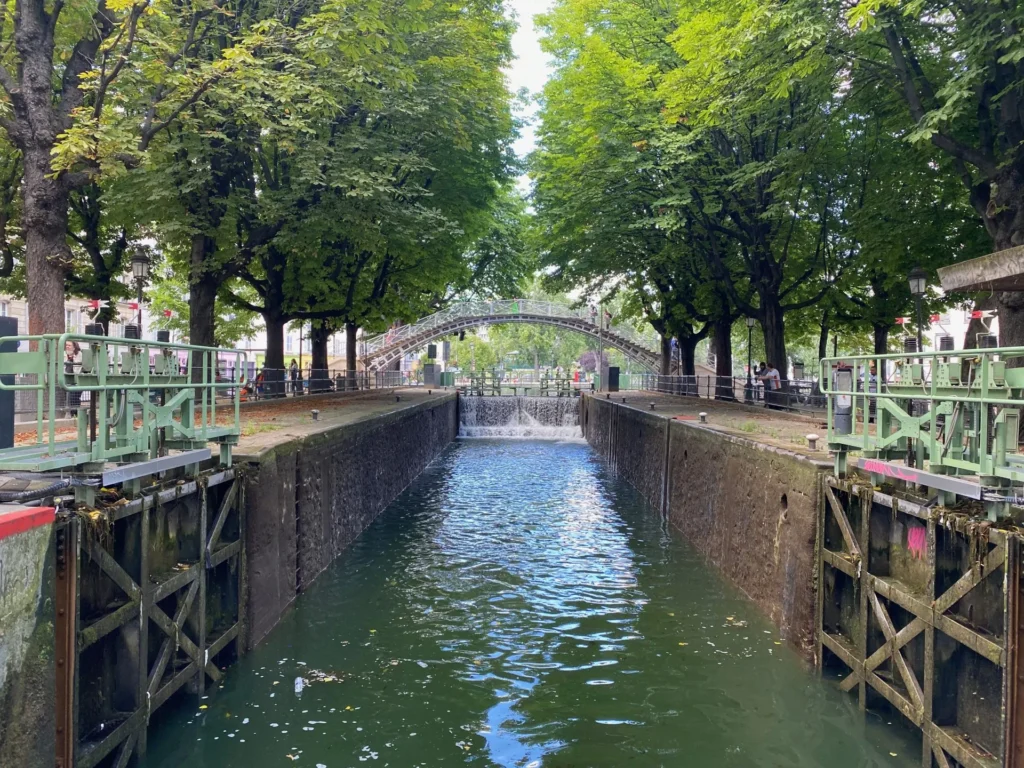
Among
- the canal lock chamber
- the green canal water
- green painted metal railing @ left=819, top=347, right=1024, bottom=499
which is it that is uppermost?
green painted metal railing @ left=819, top=347, right=1024, bottom=499

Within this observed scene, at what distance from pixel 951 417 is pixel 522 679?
4.73 m

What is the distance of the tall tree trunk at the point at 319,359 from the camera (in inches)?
1133

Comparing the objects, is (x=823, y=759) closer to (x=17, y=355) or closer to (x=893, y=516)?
(x=893, y=516)

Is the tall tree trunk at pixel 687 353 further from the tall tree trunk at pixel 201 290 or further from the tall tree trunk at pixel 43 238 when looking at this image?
the tall tree trunk at pixel 43 238

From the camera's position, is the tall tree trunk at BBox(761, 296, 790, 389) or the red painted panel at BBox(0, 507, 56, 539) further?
the tall tree trunk at BBox(761, 296, 790, 389)

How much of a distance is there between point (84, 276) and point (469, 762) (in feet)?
72.6

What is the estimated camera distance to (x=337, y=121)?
718 inches

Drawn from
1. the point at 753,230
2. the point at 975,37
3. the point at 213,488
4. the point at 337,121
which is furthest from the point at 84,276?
the point at 975,37

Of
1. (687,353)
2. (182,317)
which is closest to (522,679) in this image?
(687,353)

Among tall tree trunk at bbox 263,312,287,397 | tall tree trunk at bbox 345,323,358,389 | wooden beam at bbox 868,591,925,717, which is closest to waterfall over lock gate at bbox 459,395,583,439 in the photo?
tall tree trunk at bbox 345,323,358,389

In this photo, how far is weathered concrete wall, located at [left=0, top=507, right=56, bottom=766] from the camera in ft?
14.1

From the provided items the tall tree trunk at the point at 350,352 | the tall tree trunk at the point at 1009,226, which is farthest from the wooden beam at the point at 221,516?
the tall tree trunk at the point at 350,352

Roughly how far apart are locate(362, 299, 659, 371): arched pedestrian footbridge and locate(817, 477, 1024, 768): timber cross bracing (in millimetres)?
45651

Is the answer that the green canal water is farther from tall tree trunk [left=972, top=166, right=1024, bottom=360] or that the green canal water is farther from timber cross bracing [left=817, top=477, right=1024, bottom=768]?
tall tree trunk [left=972, top=166, right=1024, bottom=360]
